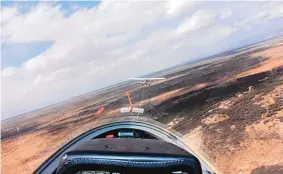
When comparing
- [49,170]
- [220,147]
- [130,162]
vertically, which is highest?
[130,162]

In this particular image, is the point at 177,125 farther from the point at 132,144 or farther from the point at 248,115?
the point at 132,144

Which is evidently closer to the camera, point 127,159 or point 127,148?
point 127,159

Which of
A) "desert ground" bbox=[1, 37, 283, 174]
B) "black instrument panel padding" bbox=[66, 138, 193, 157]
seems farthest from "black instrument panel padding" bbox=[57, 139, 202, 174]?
"desert ground" bbox=[1, 37, 283, 174]

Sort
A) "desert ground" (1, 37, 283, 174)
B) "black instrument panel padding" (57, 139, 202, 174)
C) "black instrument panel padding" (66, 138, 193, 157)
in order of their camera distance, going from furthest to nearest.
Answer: "desert ground" (1, 37, 283, 174) < "black instrument panel padding" (66, 138, 193, 157) < "black instrument panel padding" (57, 139, 202, 174)

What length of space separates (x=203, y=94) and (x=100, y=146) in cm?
5842

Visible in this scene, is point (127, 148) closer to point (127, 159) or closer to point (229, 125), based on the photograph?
point (127, 159)

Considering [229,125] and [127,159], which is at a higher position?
[127,159]

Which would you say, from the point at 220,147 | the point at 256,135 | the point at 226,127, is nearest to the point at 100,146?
the point at 220,147

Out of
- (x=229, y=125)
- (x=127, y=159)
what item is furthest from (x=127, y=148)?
(x=229, y=125)

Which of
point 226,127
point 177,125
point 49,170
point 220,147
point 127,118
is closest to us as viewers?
point 49,170

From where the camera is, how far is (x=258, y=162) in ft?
69.4

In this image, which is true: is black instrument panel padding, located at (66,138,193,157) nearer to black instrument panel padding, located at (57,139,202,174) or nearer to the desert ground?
black instrument panel padding, located at (57,139,202,174)

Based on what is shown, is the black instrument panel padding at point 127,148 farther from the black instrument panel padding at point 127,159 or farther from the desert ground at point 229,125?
the desert ground at point 229,125

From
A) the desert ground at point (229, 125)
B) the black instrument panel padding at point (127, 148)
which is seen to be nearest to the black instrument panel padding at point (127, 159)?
the black instrument panel padding at point (127, 148)
